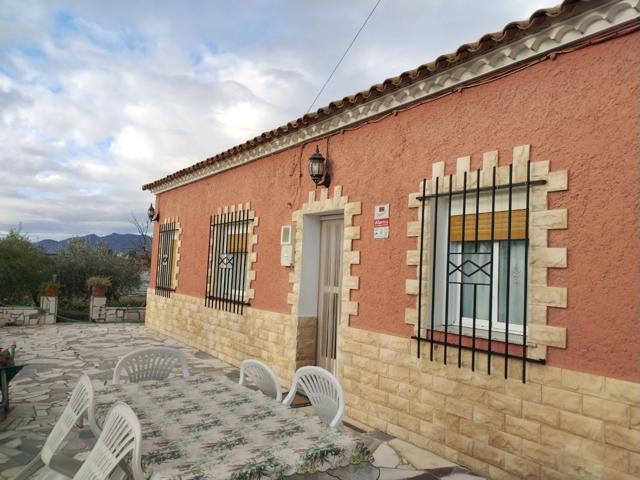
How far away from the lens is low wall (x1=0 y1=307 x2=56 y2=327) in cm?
1085

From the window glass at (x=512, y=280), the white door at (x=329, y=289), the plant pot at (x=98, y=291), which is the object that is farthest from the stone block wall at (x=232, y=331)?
the plant pot at (x=98, y=291)

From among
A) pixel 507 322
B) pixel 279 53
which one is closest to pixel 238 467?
pixel 507 322

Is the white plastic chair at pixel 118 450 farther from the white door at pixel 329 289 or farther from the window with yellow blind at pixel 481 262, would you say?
the white door at pixel 329 289

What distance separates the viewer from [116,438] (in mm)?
1816

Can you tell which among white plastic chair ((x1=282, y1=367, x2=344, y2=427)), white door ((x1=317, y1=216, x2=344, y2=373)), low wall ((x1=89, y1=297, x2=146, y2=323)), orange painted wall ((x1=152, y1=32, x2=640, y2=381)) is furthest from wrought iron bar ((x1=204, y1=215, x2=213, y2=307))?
low wall ((x1=89, y1=297, x2=146, y2=323))

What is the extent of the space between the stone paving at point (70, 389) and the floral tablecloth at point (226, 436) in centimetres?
14

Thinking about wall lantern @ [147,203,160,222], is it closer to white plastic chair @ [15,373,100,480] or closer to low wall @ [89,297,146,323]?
low wall @ [89,297,146,323]

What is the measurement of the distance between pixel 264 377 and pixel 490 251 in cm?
216

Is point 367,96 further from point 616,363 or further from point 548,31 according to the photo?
point 616,363

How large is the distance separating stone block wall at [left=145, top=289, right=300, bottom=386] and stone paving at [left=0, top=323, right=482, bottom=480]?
0.79 ft

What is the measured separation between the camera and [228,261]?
25.2 ft

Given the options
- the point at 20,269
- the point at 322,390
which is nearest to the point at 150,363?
the point at 322,390

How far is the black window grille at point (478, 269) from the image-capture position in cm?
340

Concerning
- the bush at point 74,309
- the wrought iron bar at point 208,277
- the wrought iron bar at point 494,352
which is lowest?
the bush at point 74,309
